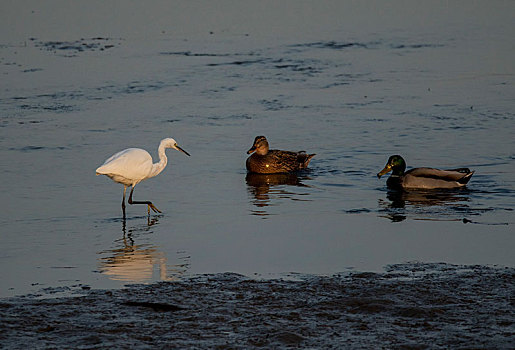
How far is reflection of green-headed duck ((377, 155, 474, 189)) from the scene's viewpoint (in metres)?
13.8

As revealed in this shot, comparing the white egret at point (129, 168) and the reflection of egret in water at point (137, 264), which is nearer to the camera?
the reflection of egret in water at point (137, 264)

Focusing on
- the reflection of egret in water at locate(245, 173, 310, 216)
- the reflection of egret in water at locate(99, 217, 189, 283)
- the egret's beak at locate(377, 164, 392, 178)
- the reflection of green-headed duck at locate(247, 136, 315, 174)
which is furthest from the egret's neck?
the egret's beak at locate(377, 164, 392, 178)

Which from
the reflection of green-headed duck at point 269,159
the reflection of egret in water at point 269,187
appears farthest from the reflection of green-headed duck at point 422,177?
the reflection of green-headed duck at point 269,159

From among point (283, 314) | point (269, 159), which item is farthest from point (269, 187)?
point (283, 314)

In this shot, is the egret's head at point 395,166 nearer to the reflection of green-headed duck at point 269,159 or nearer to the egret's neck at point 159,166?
the reflection of green-headed duck at point 269,159

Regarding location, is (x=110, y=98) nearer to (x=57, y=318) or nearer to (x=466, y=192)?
(x=466, y=192)

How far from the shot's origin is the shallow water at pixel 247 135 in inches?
400

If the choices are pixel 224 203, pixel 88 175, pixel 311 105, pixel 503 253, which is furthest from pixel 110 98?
pixel 503 253

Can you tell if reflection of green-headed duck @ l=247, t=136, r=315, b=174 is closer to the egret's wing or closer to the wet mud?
the egret's wing

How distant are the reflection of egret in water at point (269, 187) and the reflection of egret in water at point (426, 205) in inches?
55.4

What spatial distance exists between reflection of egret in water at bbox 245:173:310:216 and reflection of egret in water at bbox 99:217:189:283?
89.4 inches

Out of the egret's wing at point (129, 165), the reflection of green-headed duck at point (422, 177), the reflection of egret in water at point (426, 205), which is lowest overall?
the reflection of egret in water at point (426, 205)

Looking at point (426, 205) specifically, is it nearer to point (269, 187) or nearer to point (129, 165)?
point (269, 187)

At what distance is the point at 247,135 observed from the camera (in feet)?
56.1
